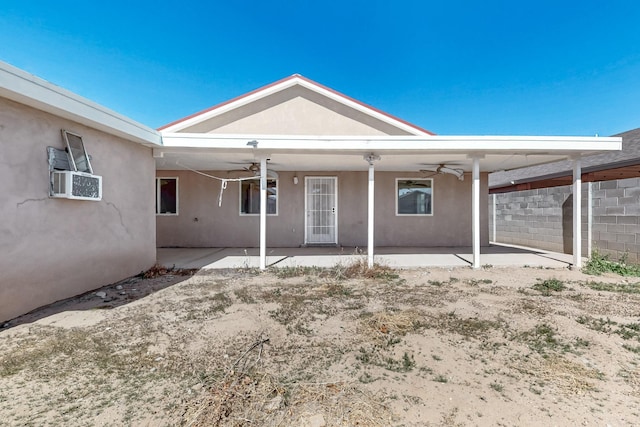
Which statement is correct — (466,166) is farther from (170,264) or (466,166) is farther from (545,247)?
(170,264)

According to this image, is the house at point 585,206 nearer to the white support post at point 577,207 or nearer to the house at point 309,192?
the white support post at point 577,207

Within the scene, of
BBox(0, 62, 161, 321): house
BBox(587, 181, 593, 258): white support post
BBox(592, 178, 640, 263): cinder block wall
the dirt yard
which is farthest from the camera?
BBox(587, 181, 593, 258): white support post

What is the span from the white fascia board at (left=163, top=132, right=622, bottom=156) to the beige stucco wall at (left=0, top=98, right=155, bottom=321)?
4.23 feet

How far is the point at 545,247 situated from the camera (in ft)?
29.5

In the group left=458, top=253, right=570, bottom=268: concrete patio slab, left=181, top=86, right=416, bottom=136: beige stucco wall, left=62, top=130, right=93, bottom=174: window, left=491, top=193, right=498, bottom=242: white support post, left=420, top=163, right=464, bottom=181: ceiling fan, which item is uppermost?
left=181, top=86, right=416, bottom=136: beige stucco wall

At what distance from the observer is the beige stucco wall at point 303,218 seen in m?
9.20

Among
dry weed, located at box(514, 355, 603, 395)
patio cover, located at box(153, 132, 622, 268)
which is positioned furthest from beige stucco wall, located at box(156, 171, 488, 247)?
dry weed, located at box(514, 355, 603, 395)

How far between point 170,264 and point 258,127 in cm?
470

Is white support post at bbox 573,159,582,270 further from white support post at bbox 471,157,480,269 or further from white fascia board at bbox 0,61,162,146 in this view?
white fascia board at bbox 0,61,162,146

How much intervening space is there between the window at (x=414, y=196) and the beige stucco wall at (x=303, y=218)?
0.17 meters

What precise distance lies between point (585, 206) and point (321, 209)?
22.8 feet

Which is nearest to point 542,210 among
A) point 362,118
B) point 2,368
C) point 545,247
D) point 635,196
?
point 545,247

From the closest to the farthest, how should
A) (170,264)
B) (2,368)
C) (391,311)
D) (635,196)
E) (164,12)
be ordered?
(2,368) < (391,311) < (635,196) < (170,264) < (164,12)

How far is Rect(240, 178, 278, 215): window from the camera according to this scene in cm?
921
